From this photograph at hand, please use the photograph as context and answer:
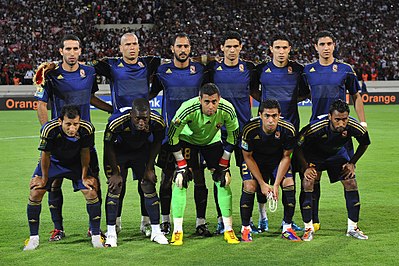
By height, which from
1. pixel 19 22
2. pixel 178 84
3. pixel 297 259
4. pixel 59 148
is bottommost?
pixel 297 259

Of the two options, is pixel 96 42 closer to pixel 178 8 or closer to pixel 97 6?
pixel 97 6

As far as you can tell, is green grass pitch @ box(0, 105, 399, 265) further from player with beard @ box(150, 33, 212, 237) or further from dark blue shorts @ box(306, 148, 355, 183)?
dark blue shorts @ box(306, 148, 355, 183)

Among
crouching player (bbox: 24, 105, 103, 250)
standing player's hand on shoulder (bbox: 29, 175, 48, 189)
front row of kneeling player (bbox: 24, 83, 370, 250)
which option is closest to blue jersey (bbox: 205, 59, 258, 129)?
front row of kneeling player (bbox: 24, 83, 370, 250)

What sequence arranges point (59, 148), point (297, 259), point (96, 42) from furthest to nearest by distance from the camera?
1. point (96, 42)
2. point (59, 148)
3. point (297, 259)

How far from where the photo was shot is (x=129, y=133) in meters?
7.57

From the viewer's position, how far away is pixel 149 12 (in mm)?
39375

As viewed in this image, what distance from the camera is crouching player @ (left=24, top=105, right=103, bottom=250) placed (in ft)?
23.7

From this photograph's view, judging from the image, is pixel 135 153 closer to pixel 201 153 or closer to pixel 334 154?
pixel 201 153

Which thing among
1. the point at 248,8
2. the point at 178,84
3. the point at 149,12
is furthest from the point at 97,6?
the point at 178,84

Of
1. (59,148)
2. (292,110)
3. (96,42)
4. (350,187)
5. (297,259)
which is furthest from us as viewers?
(96,42)

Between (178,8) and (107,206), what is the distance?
3328 cm

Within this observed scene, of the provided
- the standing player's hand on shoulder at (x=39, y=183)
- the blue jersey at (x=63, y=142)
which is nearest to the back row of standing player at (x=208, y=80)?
the blue jersey at (x=63, y=142)

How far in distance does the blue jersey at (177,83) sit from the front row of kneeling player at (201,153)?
56 centimetres

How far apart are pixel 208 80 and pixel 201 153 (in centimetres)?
93
